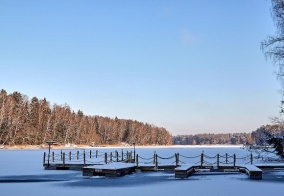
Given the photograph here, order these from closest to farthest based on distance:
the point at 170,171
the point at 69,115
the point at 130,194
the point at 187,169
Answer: the point at 130,194 → the point at 187,169 → the point at 170,171 → the point at 69,115

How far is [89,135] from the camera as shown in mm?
138125

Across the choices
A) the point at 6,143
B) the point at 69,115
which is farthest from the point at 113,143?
the point at 6,143

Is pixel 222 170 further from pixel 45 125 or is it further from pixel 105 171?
pixel 45 125

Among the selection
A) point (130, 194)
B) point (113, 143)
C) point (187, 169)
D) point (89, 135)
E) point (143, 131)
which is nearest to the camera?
point (130, 194)

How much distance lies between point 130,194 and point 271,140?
8.96 metres

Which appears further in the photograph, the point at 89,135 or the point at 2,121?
the point at 89,135

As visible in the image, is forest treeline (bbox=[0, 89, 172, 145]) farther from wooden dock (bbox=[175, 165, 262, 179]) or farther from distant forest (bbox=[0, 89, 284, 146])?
wooden dock (bbox=[175, 165, 262, 179])

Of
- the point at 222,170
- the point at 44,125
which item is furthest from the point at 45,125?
the point at 222,170

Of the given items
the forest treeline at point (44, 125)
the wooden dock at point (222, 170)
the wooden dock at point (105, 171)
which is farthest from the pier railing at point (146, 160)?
the forest treeline at point (44, 125)

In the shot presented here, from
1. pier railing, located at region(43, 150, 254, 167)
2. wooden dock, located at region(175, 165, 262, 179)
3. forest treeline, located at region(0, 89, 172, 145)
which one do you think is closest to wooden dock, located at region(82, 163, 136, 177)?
wooden dock, located at region(175, 165, 262, 179)

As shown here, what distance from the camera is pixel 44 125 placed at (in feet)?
368

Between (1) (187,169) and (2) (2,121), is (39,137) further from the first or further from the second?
(1) (187,169)

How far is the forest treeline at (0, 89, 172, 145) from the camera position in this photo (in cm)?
9850

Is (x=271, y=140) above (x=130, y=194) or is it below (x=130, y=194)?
above
